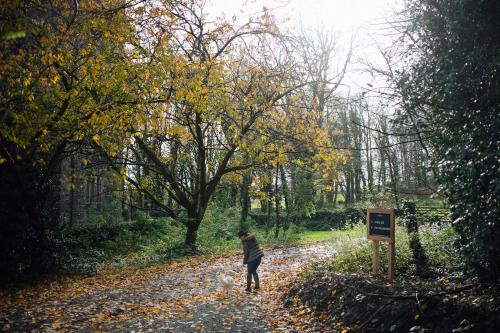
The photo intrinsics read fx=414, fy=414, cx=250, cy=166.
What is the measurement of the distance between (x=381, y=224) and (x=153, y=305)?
5382 mm

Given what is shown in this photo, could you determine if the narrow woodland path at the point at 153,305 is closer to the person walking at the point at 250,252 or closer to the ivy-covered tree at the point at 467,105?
the person walking at the point at 250,252

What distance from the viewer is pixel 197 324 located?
786 cm

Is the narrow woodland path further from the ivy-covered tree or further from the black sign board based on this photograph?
the ivy-covered tree

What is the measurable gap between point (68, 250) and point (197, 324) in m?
8.45

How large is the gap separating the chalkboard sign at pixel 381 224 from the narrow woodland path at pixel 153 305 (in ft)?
7.85

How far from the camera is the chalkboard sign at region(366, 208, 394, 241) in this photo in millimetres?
8812

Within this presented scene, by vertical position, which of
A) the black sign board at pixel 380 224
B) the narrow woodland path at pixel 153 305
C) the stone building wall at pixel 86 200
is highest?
the stone building wall at pixel 86 200

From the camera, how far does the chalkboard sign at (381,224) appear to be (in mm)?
8812

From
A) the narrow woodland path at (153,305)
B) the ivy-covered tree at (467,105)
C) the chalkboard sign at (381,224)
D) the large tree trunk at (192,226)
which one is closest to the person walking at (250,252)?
the narrow woodland path at (153,305)

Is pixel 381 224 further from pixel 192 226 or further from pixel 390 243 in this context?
pixel 192 226

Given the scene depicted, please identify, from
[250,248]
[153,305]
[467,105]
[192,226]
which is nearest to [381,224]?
[250,248]

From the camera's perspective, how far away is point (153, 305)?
9312 millimetres

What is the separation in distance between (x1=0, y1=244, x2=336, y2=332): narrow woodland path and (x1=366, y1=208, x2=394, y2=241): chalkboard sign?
2392mm

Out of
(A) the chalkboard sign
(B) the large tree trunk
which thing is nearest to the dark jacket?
(A) the chalkboard sign
